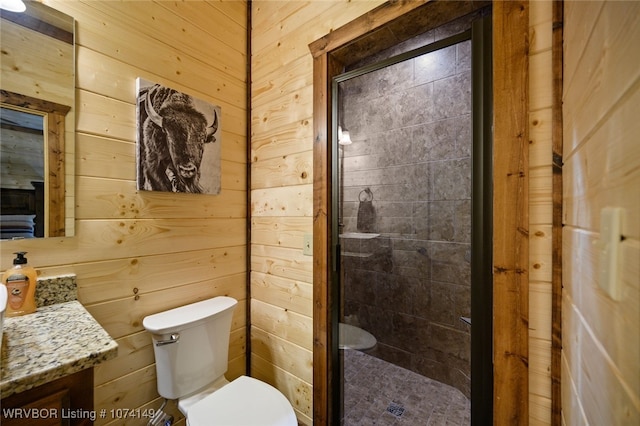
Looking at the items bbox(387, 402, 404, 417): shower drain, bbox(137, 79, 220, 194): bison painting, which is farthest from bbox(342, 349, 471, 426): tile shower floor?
bbox(137, 79, 220, 194): bison painting

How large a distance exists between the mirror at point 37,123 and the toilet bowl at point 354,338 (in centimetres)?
131

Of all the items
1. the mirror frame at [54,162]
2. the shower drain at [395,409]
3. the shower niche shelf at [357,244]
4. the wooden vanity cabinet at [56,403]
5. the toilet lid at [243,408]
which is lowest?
the shower drain at [395,409]

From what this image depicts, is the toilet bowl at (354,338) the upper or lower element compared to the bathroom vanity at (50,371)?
lower

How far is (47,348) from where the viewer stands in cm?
66

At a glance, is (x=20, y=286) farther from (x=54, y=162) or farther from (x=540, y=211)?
(x=540, y=211)

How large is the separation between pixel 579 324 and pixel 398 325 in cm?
141

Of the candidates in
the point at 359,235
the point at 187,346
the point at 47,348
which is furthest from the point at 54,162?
the point at 359,235

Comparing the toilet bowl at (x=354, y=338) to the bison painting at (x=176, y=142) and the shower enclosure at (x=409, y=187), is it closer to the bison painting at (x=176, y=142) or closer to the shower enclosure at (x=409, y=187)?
the shower enclosure at (x=409, y=187)

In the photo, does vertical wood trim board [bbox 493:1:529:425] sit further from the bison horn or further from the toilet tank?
the bison horn

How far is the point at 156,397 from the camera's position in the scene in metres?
1.27

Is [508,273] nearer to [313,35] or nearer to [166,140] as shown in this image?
[313,35]

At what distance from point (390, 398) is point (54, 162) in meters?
2.08

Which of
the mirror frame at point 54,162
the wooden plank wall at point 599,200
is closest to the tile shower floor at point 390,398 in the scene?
the wooden plank wall at point 599,200

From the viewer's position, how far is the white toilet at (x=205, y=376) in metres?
1.04
